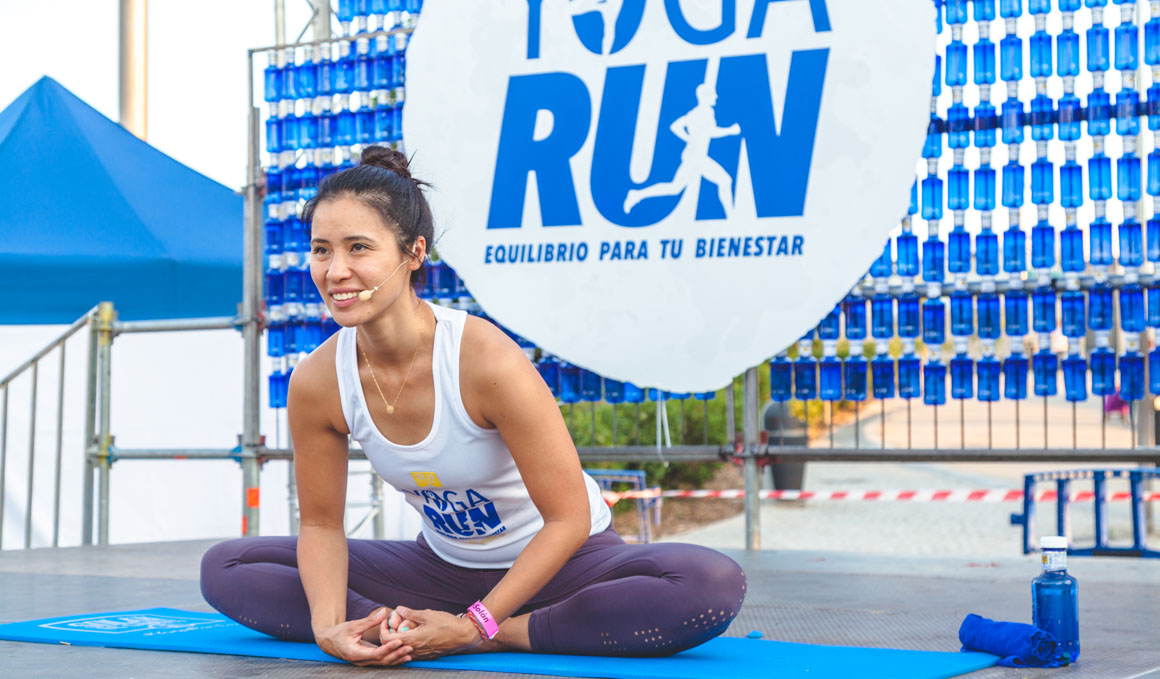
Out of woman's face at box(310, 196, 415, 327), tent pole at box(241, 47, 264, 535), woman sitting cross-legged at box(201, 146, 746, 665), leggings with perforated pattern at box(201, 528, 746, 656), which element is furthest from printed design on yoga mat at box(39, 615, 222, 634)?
tent pole at box(241, 47, 264, 535)

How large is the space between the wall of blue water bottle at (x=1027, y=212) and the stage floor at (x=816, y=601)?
0.88 m

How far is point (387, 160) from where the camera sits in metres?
2.91

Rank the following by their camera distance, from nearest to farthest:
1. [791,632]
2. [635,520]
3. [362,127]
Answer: [791,632] < [362,127] < [635,520]

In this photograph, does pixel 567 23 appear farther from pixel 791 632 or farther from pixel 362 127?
pixel 791 632

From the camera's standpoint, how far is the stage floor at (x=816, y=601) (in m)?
2.85

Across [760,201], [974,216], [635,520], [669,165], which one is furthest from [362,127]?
[635,520]

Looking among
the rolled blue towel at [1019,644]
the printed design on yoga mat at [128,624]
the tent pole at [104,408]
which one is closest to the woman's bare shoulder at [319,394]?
the printed design on yoga mat at [128,624]

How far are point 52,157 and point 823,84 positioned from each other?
5.41 m

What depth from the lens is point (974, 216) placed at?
5.88m

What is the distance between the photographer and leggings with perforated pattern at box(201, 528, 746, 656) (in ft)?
9.01

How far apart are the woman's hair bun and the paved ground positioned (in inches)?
156

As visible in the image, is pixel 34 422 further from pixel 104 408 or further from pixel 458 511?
pixel 458 511

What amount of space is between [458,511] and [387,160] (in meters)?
0.79

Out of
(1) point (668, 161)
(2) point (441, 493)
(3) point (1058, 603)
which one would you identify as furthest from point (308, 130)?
(3) point (1058, 603)
